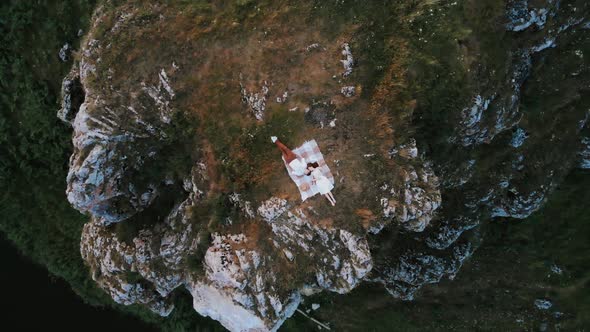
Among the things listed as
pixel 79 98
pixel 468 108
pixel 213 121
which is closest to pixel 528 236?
pixel 468 108

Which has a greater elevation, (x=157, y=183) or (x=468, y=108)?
(x=468, y=108)

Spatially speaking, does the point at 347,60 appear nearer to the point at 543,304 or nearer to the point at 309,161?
the point at 309,161

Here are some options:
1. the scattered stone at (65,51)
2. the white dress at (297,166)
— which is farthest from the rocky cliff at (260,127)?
the scattered stone at (65,51)

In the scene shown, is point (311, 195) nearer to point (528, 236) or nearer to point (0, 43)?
point (528, 236)

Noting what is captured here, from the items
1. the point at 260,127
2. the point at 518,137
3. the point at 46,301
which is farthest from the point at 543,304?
the point at 46,301

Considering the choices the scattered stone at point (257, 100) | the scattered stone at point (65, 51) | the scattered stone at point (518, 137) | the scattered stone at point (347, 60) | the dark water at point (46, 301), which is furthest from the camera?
the dark water at point (46, 301)

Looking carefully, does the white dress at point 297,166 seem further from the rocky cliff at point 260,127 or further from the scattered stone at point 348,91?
the scattered stone at point 348,91
